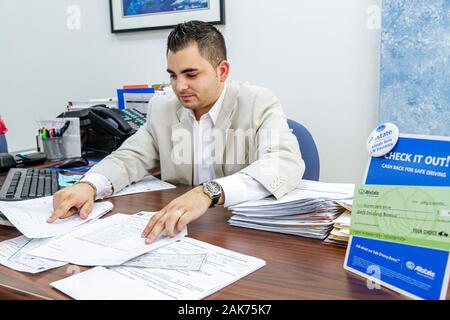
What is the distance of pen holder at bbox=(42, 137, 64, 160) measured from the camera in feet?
5.97

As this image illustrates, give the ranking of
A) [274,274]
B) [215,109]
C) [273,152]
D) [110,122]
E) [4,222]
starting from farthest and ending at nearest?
[110,122] → [215,109] → [273,152] → [4,222] → [274,274]

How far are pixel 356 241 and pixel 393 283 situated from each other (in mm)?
86

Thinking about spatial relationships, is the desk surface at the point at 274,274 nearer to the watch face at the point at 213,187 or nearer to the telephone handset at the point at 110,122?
the watch face at the point at 213,187

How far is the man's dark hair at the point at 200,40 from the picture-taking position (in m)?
1.29

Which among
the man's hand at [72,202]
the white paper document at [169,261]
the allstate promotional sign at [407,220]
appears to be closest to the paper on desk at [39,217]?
the man's hand at [72,202]

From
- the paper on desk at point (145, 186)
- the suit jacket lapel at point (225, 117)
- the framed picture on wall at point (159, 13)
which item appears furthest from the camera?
the framed picture on wall at point (159, 13)

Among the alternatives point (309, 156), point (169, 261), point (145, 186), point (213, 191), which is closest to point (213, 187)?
point (213, 191)

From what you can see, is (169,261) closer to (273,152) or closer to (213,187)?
(213,187)

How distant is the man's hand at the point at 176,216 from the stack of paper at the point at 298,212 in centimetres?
9

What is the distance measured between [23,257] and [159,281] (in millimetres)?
308

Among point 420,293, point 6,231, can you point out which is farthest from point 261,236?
point 6,231

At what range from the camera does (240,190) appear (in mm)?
1003
